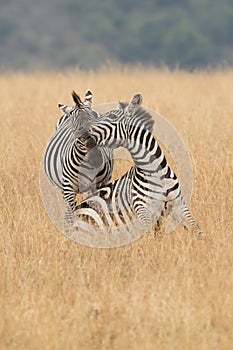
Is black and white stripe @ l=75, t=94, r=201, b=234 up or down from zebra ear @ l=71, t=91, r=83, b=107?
down

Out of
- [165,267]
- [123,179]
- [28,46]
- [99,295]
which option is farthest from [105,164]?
[28,46]

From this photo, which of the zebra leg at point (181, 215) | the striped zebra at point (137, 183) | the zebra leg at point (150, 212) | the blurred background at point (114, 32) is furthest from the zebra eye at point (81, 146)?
the blurred background at point (114, 32)

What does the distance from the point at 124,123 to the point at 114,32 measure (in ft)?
121

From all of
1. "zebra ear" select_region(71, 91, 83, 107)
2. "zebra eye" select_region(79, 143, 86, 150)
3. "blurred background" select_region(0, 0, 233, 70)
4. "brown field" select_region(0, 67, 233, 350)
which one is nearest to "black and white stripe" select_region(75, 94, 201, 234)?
"brown field" select_region(0, 67, 233, 350)

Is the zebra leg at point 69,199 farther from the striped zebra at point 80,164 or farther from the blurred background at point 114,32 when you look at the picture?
the blurred background at point 114,32

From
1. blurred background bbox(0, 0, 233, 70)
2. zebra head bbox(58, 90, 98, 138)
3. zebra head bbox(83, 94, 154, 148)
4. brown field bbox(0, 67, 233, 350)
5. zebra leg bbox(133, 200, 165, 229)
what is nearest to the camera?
brown field bbox(0, 67, 233, 350)

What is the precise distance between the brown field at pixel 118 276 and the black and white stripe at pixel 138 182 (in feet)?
0.53

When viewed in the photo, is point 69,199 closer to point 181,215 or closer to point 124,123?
point 124,123

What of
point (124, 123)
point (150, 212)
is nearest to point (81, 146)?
point (124, 123)

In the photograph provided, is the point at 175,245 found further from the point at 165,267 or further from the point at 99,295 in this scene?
the point at 99,295

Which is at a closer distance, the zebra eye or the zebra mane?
the zebra mane

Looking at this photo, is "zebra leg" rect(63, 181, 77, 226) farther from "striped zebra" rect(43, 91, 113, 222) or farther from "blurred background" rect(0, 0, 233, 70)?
"blurred background" rect(0, 0, 233, 70)

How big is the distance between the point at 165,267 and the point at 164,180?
73 cm

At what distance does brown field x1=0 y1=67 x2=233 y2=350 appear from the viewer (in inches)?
178
